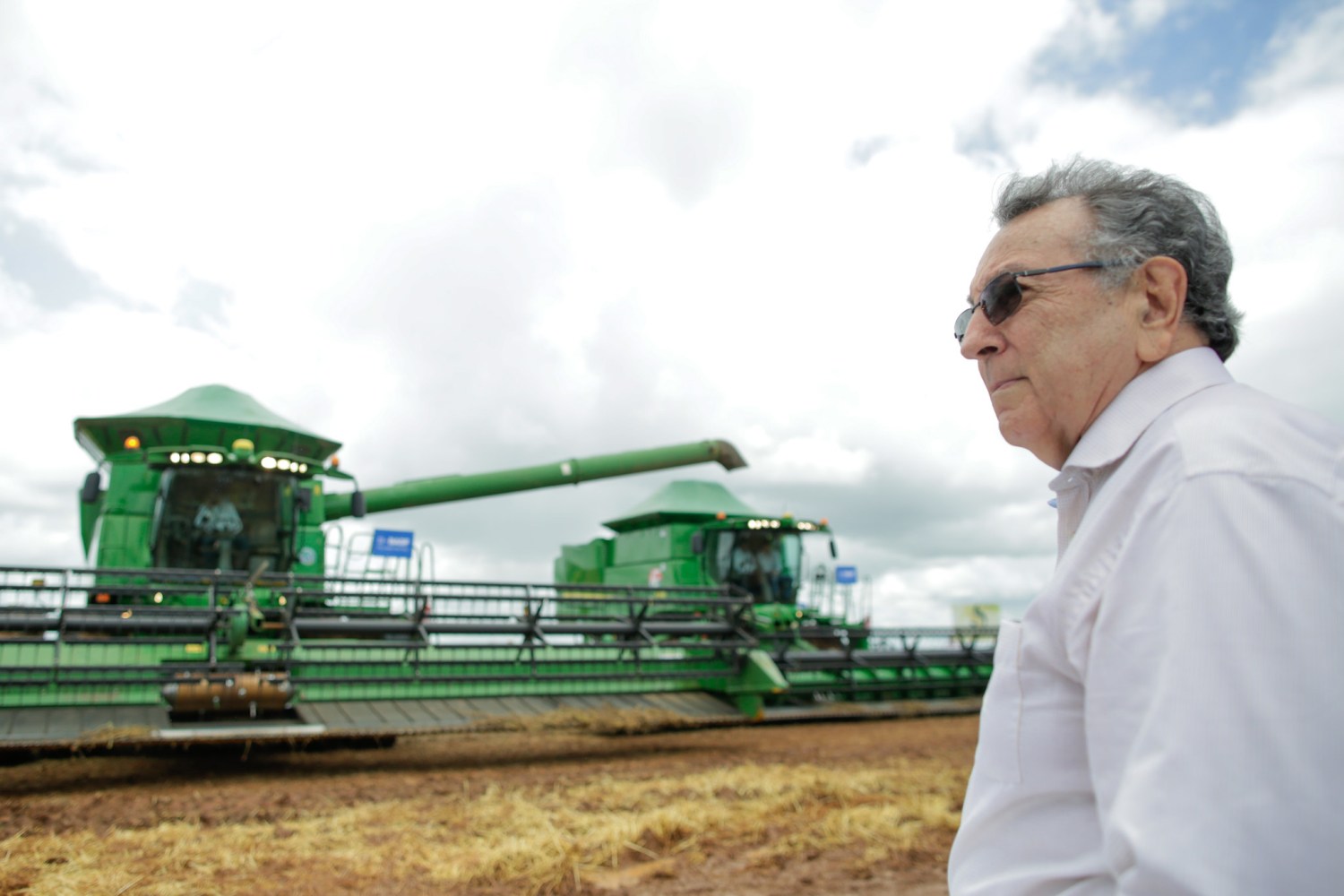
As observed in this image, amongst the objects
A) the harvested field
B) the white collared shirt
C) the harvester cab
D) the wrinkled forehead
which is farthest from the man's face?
the harvester cab

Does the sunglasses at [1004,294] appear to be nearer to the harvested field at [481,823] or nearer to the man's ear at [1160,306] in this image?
the man's ear at [1160,306]

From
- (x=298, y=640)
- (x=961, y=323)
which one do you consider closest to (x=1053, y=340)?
(x=961, y=323)

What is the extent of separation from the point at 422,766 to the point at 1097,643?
21.6 feet

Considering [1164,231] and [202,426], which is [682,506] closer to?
[202,426]

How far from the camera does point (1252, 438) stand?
29.8 inches

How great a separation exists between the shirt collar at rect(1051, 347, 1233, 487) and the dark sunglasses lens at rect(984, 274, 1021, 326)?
0.19 metres

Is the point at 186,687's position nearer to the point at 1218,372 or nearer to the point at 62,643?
the point at 62,643

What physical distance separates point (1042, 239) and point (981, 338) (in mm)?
145

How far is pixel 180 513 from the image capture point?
877 cm

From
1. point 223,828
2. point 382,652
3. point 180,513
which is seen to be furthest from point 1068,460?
point 180,513

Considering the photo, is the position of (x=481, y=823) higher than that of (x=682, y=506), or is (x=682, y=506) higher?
(x=682, y=506)

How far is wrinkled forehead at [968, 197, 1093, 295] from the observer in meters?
1.12

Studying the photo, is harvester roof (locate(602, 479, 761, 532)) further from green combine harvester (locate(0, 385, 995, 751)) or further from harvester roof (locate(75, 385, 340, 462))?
harvester roof (locate(75, 385, 340, 462))

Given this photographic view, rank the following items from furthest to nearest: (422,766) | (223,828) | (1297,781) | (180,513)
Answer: (180,513) → (422,766) → (223,828) → (1297,781)
